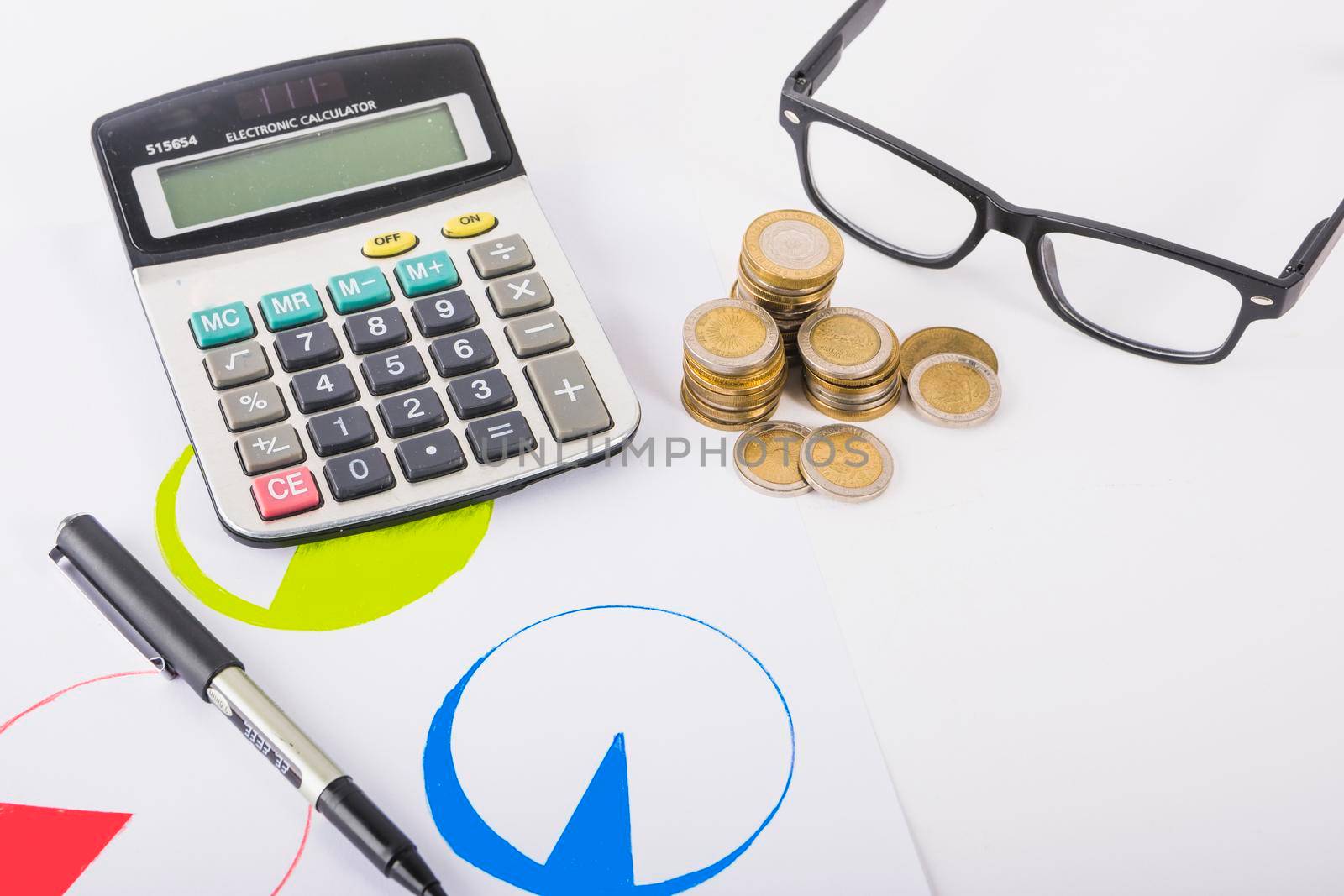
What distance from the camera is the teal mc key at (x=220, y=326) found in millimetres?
824

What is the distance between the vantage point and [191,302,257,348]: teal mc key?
0.82m

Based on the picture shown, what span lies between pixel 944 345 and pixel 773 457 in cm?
18

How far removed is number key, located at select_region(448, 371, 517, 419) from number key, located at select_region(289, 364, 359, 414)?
0.07m

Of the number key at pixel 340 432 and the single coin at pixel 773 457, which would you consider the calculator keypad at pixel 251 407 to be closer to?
the number key at pixel 340 432

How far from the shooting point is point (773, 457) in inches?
33.4

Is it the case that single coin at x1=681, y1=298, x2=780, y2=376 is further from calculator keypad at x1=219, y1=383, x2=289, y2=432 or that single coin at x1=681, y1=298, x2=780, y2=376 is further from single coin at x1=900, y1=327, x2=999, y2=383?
calculator keypad at x1=219, y1=383, x2=289, y2=432

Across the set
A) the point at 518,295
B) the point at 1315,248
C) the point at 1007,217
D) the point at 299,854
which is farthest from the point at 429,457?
the point at 1315,248

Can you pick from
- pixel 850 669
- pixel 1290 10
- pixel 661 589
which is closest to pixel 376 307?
pixel 661 589

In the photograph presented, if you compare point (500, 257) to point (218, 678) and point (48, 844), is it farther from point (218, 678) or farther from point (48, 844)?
point (48, 844)

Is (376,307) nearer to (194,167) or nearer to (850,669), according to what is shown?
(194,167)

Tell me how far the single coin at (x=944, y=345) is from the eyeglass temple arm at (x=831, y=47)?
0.78 feet

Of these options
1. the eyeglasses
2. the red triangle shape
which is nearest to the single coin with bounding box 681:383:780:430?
the eyeglasses

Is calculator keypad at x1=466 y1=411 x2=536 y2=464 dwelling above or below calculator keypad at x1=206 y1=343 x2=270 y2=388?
below

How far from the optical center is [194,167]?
0.88 m
